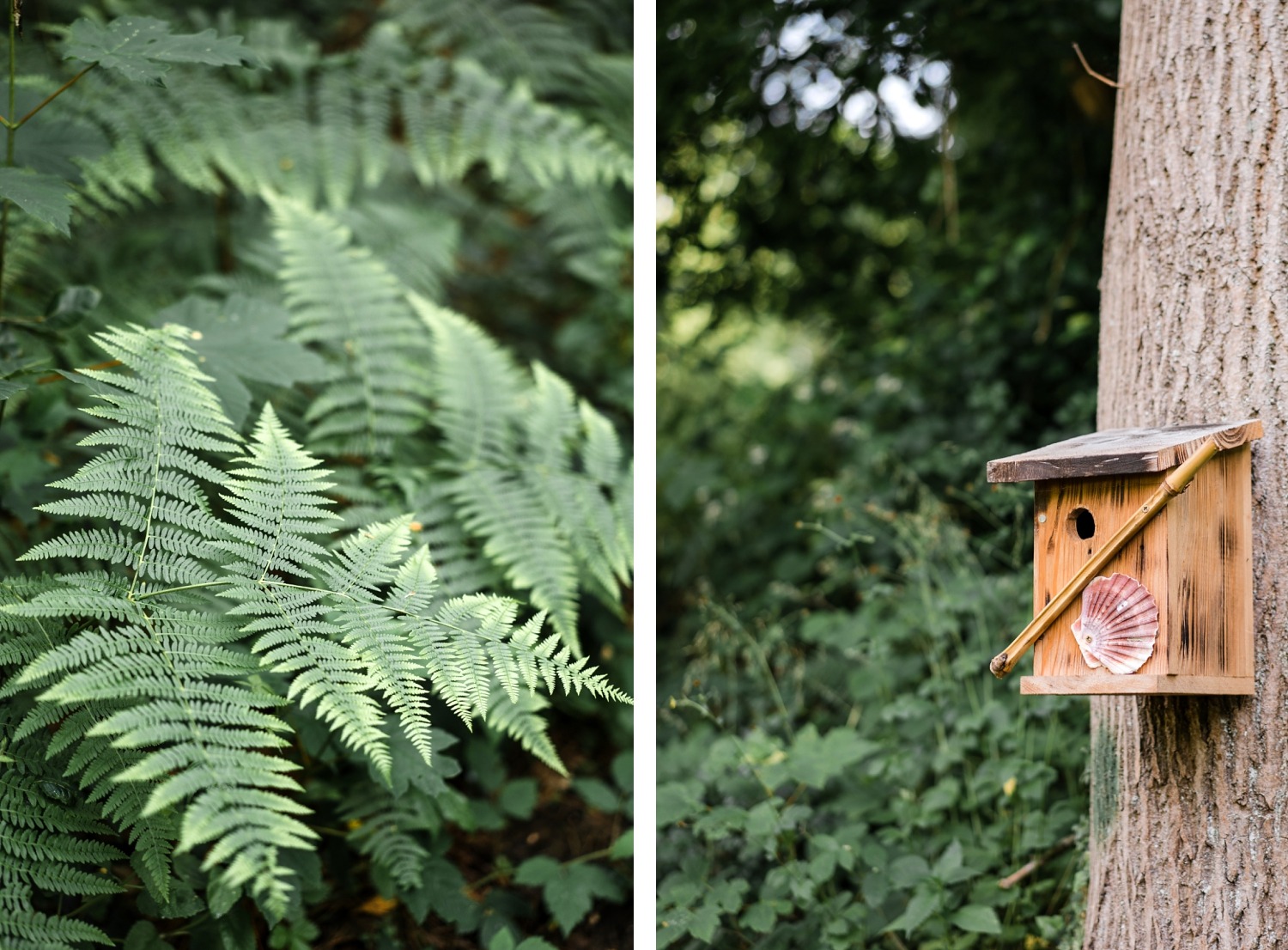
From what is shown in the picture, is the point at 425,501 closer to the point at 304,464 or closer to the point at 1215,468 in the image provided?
the point at 304,464

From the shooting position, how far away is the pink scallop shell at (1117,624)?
152 centimetres

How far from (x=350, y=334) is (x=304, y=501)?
0.86 m

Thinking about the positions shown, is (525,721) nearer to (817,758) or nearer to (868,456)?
(817,758)

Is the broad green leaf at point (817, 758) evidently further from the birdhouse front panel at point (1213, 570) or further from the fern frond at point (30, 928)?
the fern frond at point (30, 928)

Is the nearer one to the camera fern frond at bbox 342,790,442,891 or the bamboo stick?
the bamboo stick

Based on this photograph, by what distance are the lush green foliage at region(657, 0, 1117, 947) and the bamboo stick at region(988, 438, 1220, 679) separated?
27.7 inches

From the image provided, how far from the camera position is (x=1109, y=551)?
1.58 m

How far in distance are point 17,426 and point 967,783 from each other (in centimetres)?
258

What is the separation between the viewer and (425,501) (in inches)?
85.6

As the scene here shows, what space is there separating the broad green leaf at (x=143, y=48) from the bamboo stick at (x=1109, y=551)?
6.35ft

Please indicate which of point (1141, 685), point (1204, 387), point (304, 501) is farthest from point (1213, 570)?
point (304, 501)

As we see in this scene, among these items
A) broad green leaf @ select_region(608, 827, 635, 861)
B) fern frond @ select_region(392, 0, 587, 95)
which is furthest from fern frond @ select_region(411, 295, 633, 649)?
fern frond @ select_region(392, 0, 587, 95)

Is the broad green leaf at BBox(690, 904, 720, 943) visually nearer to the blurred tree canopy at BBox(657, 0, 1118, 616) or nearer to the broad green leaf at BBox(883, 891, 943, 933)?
the broad green leaf at BBox(883, 891, 943, 933)

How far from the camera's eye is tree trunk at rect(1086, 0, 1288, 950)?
160 centimetres
